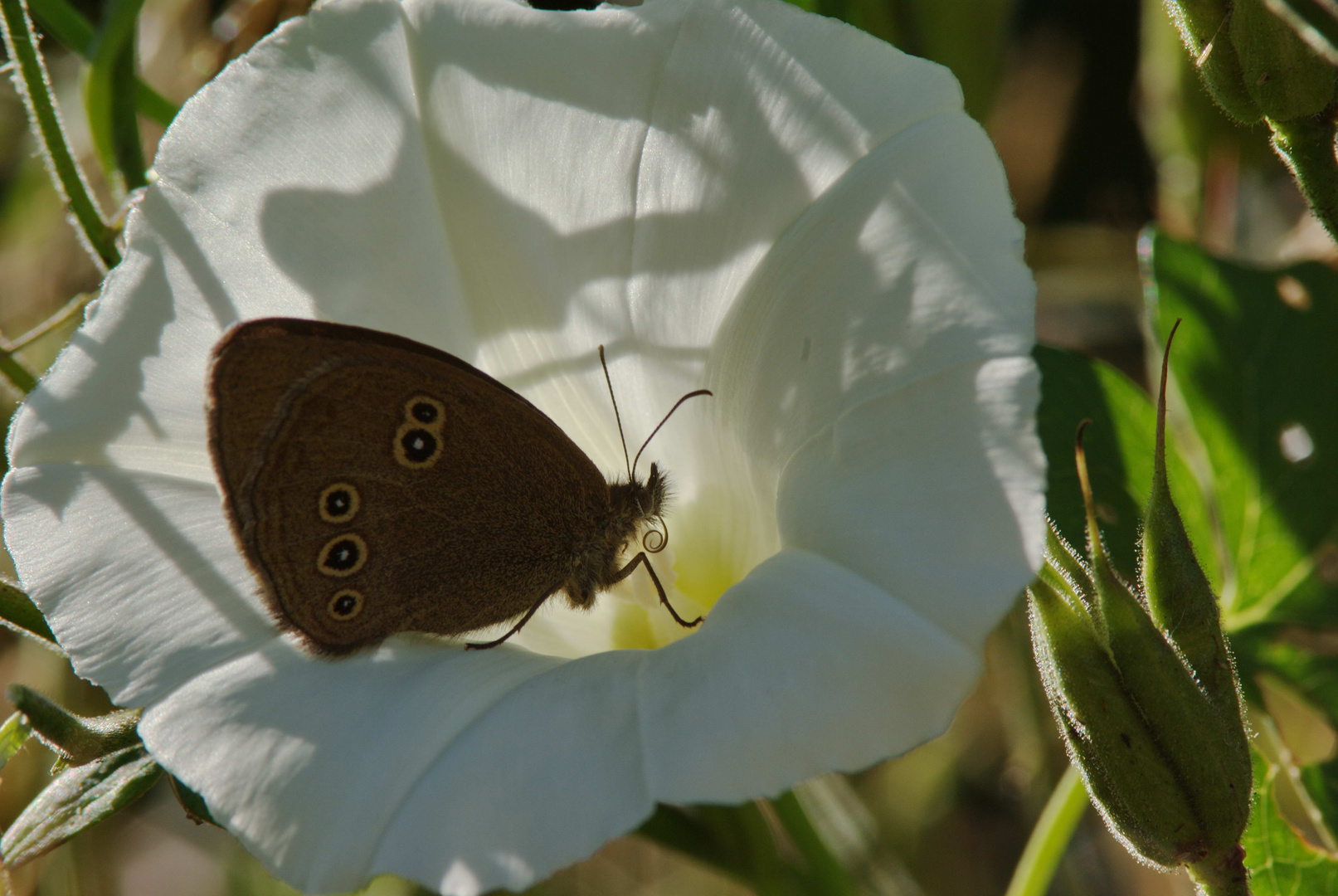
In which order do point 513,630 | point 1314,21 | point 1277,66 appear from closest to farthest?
1. point 1314,21
2. point 1277,66
3. point 513,630

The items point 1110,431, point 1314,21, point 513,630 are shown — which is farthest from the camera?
point 1110,431

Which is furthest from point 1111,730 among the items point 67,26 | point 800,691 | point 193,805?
point 67,26

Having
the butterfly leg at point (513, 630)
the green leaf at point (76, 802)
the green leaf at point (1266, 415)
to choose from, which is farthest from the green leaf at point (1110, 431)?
the green leaf at point (76, 802)

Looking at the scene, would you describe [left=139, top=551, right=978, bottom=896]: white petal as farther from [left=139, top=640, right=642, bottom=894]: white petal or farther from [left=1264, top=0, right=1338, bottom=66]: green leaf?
[left=1264, top=0, right=1338, bottom=66]: green leaf

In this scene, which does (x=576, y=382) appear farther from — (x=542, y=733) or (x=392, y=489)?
(x=542, y=733)

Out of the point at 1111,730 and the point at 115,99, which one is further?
the point at 115,99

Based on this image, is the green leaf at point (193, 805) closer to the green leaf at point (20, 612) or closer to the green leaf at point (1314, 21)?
the green leaf at point (20, 612)
